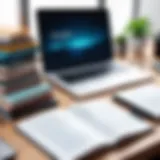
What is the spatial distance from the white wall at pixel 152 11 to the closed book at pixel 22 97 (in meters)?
1.43

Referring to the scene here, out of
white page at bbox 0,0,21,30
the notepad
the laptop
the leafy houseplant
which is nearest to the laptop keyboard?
the laptop

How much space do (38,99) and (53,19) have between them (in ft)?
1.48

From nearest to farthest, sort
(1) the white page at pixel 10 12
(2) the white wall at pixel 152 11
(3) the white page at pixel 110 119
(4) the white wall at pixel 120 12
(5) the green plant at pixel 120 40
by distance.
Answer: (3) the white page at pixel 110 119 < (1) the white page at pixel 10 12 < (5) the green plant at pixel 120 40 < (4) the white wall at pixel 120 12 < (2) the white wall at pixel 152 11

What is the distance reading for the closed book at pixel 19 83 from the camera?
127 centimetres

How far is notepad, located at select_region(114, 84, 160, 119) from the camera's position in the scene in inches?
52.8

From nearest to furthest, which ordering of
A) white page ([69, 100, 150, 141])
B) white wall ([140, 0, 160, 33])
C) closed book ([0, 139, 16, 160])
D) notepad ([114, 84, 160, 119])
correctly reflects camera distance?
1. closed book ([0, 139, 16, 160])
2. white page ([69, 100, 150, 141])
3. notepad ([114, 84, 160, 119])
4. white wall ([140, 0, 160, 33])

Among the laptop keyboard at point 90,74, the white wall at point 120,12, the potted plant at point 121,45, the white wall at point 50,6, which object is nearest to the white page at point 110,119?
the laptop keyboard at point 90,74

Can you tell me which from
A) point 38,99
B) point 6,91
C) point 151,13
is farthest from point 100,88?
point 151,13

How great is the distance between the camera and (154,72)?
5.95 feet

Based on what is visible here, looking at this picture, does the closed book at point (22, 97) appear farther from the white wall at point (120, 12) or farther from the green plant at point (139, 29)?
the white wall at point (120, 12)

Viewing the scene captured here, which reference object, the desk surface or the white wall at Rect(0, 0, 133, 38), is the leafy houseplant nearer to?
the white wall at Rect(0, 0, 133, 38)

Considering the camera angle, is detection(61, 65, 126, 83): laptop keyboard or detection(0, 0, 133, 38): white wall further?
detection(0, 0, 133, 38): white wall

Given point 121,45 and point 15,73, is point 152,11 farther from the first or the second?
point 15,73

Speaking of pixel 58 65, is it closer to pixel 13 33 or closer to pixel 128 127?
pixel 13 33
